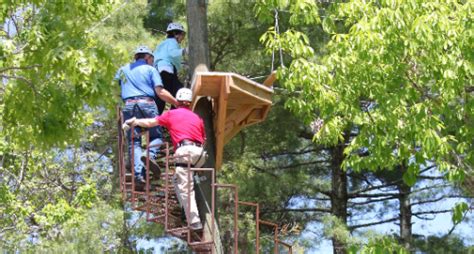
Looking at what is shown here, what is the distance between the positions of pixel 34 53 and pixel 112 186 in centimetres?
1050

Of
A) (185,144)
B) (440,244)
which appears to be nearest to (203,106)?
(185,144)

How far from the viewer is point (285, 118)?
17312mm

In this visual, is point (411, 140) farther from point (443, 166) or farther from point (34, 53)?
point (34, 53)

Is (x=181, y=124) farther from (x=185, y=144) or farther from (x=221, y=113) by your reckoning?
(x=221, y=113)

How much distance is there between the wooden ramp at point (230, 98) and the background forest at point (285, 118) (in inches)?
25.4

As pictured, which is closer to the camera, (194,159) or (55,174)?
(194,159)

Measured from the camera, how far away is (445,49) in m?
9.84

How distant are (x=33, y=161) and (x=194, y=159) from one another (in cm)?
993

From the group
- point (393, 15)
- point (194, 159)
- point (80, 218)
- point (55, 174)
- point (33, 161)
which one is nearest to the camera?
point (194, 159)

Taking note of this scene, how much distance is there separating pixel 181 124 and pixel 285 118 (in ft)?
28.4

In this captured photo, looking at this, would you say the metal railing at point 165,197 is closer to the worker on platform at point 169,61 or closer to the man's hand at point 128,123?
the man's hand at point 128,123

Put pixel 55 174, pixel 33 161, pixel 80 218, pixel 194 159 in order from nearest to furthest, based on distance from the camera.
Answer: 1. pixel 194 159
2. pixel 80 218
3. pixel 33 161
4. pixel 55 174

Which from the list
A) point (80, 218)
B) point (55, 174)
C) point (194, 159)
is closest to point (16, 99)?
point (194, 159)

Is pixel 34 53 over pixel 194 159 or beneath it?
over
